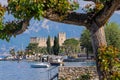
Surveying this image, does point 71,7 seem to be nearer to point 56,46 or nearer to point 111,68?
point 111,68

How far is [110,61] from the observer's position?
6.83m

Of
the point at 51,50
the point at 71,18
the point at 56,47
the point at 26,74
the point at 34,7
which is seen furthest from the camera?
the point at 51,50

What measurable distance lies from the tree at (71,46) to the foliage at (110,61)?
455ft

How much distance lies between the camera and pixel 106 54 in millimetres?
6770

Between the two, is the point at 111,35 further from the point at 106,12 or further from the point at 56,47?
the point at 106,12

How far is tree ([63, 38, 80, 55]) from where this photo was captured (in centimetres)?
14675

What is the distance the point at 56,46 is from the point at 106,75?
13435 cm

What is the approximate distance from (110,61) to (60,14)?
1.07m

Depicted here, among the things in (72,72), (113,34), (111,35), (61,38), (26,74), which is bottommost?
(72,72)

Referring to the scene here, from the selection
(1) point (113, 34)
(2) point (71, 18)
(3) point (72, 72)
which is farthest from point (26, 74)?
(2) point (71, 18)

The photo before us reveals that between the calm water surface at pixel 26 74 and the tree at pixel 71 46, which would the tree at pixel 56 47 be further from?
the calm water surface at pixel 26 74

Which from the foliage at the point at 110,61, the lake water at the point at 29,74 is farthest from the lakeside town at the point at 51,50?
the foliage at the point at 110,61

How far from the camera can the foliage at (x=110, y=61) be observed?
22.2ft

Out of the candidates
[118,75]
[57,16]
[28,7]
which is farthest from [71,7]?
[118,75]
